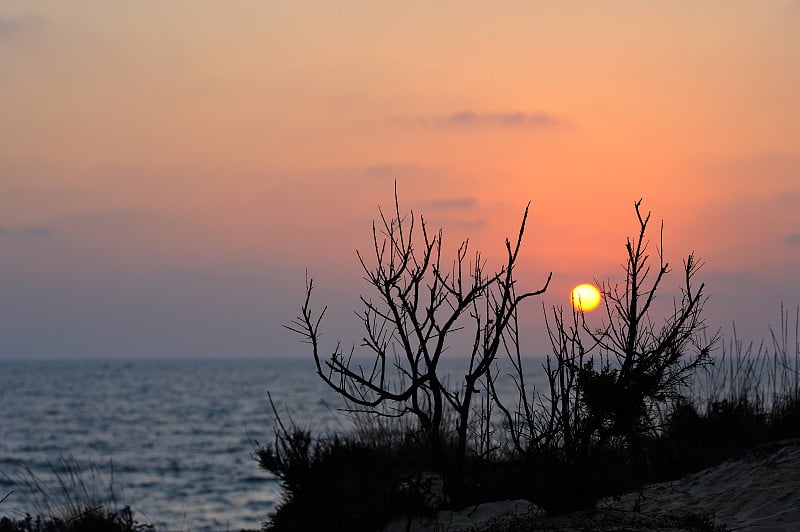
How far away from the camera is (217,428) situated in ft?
167

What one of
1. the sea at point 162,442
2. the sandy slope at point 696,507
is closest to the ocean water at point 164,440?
the sea at point 162,442

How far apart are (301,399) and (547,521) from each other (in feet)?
239

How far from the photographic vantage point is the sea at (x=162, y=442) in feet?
79.3

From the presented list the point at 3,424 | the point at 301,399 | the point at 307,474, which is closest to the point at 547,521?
the point at 307,474

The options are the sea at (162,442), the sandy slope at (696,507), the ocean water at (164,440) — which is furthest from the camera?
the ocean water at (164,440)

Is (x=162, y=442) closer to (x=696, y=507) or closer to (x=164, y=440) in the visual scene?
(x=164, y=440)

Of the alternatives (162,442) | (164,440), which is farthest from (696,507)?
(164,440)

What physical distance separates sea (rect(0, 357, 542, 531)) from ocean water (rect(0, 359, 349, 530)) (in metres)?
0.06

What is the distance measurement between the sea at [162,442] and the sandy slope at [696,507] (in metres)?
2.35

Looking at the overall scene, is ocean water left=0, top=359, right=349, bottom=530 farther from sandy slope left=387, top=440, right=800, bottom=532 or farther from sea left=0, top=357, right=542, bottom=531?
sandy slope left=387, top=440, right=800, bottom=532

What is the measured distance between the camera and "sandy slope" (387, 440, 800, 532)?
8219 millimetres

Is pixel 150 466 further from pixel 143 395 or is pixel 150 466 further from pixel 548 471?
pixel 143 395

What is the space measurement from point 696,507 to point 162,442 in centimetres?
3940

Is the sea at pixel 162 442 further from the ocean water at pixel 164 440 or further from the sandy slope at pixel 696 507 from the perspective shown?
the sandy slope at pixel 696 507
